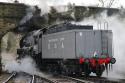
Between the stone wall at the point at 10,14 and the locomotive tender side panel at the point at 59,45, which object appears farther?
the stone wall at the point at 10,14

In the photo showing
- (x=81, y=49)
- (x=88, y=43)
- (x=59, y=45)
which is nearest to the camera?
(x=81, y=49)

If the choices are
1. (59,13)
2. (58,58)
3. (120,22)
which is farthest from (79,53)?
(59,13)

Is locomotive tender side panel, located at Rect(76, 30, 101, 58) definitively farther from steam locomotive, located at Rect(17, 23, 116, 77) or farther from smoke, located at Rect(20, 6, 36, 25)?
smoke, located at Rect(20, 6, 36, 25)

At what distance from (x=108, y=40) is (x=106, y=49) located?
53cm

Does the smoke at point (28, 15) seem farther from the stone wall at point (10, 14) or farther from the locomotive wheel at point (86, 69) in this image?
the locomotive wheel at point (86, 69)

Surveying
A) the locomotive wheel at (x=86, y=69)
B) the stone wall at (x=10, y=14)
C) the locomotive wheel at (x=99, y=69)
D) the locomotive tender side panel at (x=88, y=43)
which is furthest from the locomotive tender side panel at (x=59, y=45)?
the stone wall at (x=10, y=14)

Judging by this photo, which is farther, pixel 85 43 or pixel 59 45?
pixel 59 45

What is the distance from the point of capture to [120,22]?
30000mm

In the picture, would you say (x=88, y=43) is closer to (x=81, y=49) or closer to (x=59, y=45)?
(x=81, y=49)

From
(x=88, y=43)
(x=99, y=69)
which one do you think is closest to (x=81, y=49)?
(x=88, y=43)

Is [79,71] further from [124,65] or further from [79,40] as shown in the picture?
[124,65]

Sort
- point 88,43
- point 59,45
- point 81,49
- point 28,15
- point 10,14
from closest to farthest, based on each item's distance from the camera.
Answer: point 81,49 < point 88,43 < point 59,45 < point 28,15 < point 10,14

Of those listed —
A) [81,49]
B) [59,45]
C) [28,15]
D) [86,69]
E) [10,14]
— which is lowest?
[86,69]

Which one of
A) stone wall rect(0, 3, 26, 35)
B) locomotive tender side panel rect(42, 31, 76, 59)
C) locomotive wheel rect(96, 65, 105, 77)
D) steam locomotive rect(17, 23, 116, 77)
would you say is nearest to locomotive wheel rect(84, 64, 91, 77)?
steam locomotive rect(17, 23, 116, 77)
